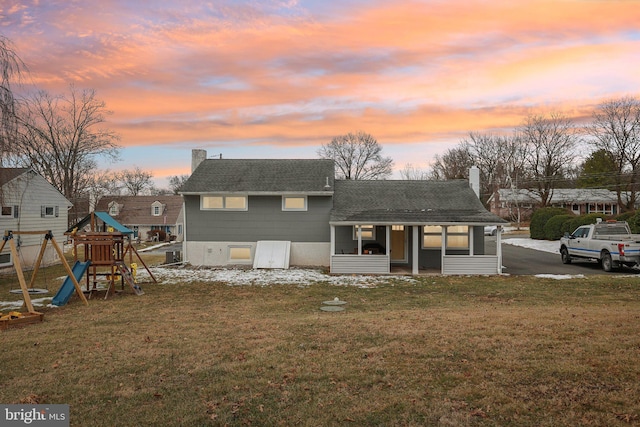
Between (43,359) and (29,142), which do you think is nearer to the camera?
(43,359)

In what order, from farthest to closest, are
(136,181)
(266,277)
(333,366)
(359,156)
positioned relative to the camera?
(136,181)
(359,156)
(266,277)
(333,366)

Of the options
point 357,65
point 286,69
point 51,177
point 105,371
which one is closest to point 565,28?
point 357,65

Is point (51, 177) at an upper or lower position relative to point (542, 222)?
upper

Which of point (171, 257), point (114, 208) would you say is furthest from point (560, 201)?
point (114, 208)

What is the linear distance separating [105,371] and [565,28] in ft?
57.8

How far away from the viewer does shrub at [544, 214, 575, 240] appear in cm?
3522

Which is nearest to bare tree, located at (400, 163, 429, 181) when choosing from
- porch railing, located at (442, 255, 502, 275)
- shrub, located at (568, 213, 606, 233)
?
shrub, located at (568, 213, 606, 233)

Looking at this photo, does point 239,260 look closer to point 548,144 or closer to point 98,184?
→ point 98,184

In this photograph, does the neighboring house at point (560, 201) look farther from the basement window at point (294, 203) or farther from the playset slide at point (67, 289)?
the playset slide at point (67, 289)

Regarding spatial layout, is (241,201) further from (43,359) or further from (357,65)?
(43,359)

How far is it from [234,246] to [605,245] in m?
17.6

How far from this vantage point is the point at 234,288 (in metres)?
16.5

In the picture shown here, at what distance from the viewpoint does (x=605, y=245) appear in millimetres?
20109

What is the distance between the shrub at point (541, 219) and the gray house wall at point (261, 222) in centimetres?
2434
